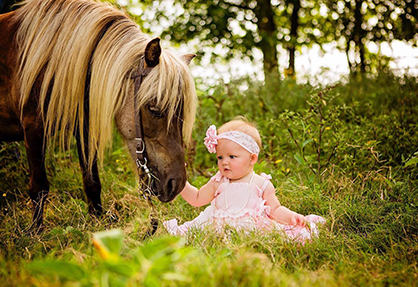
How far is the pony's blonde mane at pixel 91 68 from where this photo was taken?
7.80 feet

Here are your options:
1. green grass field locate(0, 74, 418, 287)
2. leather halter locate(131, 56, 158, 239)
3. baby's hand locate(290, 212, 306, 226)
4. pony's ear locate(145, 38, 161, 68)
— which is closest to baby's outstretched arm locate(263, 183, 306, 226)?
baby's hand locate(290, 212, 306, 226)

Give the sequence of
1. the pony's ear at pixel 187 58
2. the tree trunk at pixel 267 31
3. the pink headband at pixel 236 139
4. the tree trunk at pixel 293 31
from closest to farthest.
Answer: the pink headband at pixel 236 139, the pony's ear at pixel 187 58, the tree trunk at pixel 267 31, the tree trunk at pixel 293 31

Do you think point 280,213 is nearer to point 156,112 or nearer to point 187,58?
point 156,112

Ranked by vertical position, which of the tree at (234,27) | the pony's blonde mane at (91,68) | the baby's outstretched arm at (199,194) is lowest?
the baby's outstretched arm at (199,194)

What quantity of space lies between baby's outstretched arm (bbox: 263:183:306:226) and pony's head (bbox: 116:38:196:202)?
2.23 ft

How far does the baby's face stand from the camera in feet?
8.61

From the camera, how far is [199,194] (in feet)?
8.97

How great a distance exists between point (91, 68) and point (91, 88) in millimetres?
147

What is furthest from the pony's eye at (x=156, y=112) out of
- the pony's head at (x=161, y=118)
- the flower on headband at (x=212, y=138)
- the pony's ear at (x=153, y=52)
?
the flower on headband at (x=212, y=138)

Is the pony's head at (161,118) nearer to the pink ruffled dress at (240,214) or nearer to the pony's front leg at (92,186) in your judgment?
the pink ruffled dress at (240,214)

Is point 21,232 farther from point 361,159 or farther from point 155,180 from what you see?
point 361,159

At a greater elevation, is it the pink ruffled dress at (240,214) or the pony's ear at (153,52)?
the pony's ear at (153,52)

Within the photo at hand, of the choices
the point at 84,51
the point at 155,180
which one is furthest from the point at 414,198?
the point at 84,51

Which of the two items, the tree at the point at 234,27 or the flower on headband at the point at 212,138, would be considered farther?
the tree at the point at 234,27
